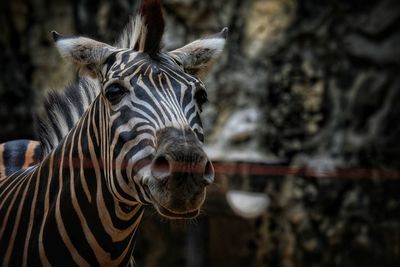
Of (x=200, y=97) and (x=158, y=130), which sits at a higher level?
(x=200, y=97)

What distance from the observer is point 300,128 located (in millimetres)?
9172

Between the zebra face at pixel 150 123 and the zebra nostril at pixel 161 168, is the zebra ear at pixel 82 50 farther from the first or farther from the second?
the zebra nostril at pixel 161 168

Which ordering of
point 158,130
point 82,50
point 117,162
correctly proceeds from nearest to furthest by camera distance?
point 158,130, point 117,162, point 82,50

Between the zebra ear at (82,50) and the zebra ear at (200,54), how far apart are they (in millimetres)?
325

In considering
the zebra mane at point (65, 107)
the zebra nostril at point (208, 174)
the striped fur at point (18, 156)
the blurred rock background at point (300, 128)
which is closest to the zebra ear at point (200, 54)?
the zebra mane at point (65, 107)

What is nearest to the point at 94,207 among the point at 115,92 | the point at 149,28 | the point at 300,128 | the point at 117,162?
the point at 117,162

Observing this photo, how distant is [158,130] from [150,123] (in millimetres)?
66

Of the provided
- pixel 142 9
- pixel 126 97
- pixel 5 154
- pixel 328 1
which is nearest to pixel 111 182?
pixel 126 97

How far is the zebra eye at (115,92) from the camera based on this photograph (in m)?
3.13

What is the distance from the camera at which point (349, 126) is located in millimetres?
9133

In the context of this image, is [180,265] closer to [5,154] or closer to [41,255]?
[5,154]

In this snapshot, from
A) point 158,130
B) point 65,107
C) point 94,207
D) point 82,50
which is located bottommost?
point 94,207

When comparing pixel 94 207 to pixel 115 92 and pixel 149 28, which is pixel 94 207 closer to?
pixel 115 92

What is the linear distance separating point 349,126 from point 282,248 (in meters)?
1.68
